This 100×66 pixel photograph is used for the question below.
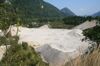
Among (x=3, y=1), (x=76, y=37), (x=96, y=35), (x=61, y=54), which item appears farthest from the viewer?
(x=76, y=37)

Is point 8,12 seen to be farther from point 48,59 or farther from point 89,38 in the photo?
point 48,59

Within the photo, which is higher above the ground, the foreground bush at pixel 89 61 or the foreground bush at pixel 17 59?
the foreground bush at pixel 89 61

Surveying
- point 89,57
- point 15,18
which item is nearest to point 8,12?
point 15,18

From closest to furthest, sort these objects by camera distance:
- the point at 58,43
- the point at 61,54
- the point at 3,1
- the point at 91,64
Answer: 1. the point at 91,64
2. the point at 3,1
3. the point at 61,54
4. the point at 58,43

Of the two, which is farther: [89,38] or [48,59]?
[48,59]

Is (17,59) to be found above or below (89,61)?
below

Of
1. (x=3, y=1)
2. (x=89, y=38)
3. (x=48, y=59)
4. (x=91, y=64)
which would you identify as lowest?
(x=48, y=59)

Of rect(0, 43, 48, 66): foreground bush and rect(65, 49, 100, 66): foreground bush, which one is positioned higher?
rect(65, 49, 100, 66): foreground bush

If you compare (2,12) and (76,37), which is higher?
(2,12)

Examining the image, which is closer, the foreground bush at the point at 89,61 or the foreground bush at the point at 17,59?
the foreground bush at the point at 89,61

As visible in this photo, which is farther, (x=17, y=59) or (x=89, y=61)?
(x=17, y=59)

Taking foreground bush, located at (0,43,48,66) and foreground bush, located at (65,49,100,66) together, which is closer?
foreground bush, located at (65,49,100,66)
